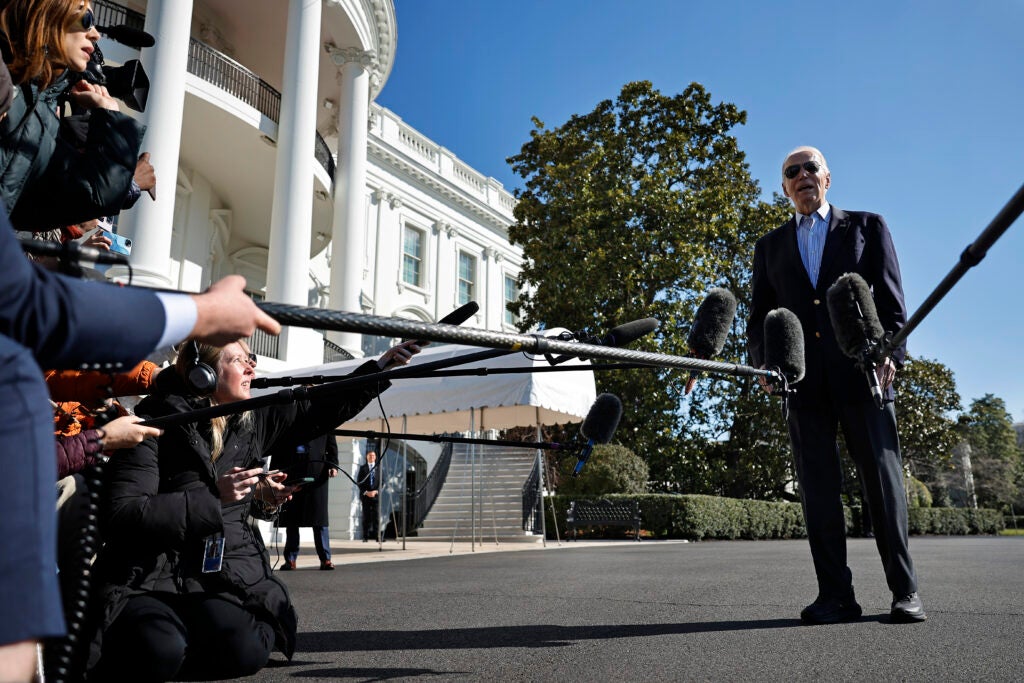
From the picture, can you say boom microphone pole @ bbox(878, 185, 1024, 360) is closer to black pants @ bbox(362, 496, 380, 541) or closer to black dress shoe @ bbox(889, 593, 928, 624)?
black dress shoe @ bbox(889, 593, 928, 624)

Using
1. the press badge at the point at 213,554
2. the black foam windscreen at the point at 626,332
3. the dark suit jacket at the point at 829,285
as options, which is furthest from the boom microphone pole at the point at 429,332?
the dark suit jacket at the point at 829,285

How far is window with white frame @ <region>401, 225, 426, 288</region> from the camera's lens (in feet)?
91.6

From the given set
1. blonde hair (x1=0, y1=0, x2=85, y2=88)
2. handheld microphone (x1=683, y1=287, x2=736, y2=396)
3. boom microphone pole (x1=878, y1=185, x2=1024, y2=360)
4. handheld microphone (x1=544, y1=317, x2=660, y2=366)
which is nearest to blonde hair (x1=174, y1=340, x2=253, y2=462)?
blonde hair (x1=0, y1=0, x2=85, y2=88)

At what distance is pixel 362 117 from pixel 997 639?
19.0 metres

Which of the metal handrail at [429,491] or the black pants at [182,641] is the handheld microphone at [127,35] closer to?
the black pants at [182,641]

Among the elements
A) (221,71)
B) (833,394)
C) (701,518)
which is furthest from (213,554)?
(701,518)

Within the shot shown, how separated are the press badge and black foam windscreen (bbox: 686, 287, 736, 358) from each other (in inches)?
76.5

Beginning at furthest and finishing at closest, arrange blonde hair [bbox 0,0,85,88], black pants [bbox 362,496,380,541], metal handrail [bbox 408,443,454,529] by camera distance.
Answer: black pants [bbox 362,496,380,541] < metal handrail [bbox 408,443,454,529] < blonde hair [bbox 0,0,85,88]

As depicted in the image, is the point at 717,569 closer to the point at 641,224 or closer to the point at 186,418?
the point at 186,418

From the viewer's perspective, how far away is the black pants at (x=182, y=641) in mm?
2510

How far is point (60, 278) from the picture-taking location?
3.78 ft

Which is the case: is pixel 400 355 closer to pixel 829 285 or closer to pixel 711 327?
pixel 711 327

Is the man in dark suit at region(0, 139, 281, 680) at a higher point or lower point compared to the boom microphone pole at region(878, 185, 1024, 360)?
lower

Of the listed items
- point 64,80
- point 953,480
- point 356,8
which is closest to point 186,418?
point 64,80
